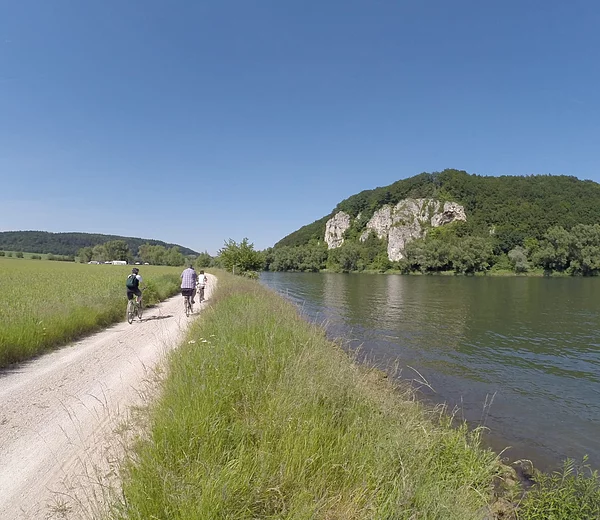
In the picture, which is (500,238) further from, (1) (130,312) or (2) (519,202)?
(1) (130,312)

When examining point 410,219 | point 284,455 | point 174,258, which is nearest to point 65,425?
point 284,455

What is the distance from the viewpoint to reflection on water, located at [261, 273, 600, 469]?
27.6 ft

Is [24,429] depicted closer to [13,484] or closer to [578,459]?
[13,484]

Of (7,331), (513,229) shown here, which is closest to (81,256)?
(7,331)

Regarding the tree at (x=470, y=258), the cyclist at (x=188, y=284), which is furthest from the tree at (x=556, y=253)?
the cyclist at (x=188, y=284)

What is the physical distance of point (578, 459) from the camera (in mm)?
7246

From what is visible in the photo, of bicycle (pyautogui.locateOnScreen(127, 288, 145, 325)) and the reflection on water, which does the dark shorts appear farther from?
the reflection on water

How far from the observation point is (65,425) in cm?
498

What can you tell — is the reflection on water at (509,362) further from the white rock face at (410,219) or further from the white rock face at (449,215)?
the white rock face at (449,215)

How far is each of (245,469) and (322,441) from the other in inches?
37.9

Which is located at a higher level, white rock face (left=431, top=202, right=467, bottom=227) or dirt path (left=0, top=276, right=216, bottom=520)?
white rock face (left=431, top=202, right=467, bottom=227)

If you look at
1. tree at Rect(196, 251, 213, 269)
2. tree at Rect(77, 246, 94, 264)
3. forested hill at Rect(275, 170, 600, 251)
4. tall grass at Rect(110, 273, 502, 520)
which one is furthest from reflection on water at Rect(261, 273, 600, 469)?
tree at Rect(77, 246, 94, 264)

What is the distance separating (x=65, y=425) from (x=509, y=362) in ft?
50.9

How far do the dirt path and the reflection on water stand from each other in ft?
26.0
